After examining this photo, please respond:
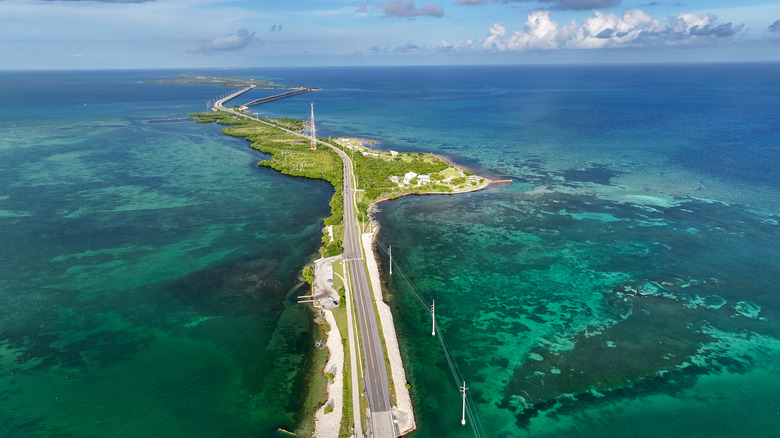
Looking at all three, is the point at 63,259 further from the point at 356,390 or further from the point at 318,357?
the point at 356,390

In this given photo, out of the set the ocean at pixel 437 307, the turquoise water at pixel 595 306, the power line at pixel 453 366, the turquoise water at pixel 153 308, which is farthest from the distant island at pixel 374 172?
the power line at pixel 453 366

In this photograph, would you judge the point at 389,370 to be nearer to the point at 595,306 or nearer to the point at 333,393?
the point at 333,393

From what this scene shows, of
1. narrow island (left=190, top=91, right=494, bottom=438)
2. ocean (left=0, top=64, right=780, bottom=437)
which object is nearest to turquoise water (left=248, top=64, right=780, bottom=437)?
ocean (left=0, top=64, right=780, bottom=437)

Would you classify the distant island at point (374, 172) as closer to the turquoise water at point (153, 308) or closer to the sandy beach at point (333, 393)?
the turquoise water at point (153, 308)

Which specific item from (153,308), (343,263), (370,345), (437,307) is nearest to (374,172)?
(343,263)

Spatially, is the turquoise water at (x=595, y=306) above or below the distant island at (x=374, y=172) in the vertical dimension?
below

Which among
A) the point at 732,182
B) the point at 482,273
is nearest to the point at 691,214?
the point at 732,182
